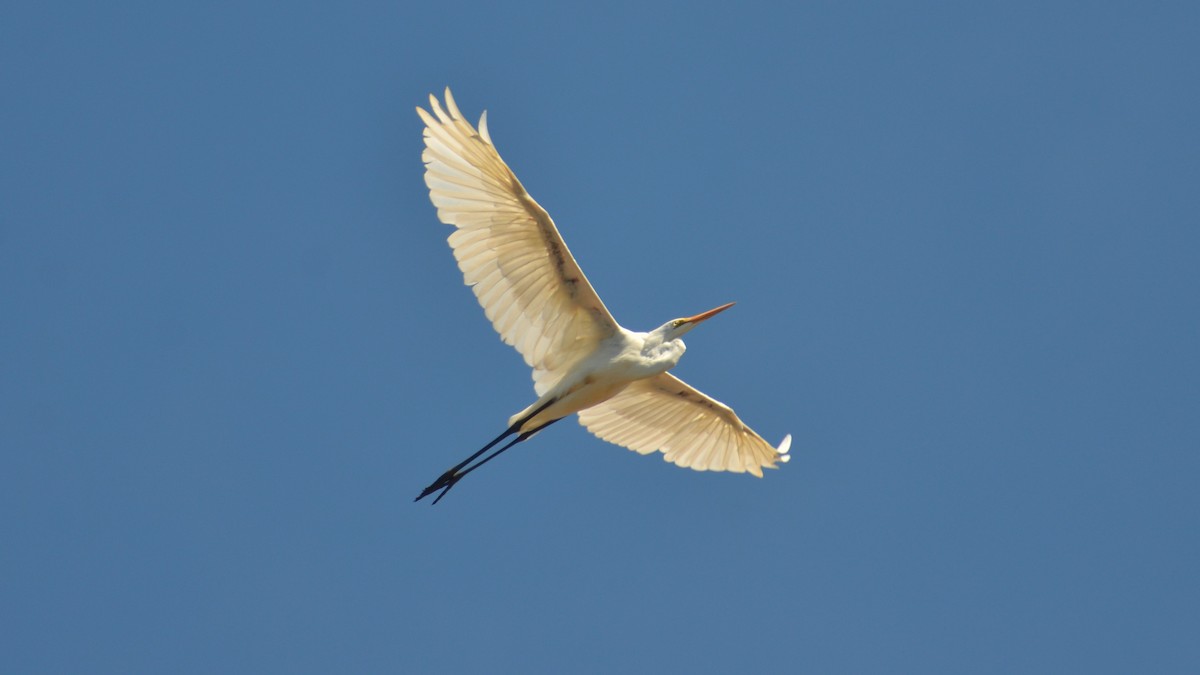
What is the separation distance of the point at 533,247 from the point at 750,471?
4088mm

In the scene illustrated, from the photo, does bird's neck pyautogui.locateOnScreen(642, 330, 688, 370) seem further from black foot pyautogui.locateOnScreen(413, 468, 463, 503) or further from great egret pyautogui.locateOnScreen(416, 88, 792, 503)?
black foot pyautogui.locateOnScreen(413, 468, 463, 503)

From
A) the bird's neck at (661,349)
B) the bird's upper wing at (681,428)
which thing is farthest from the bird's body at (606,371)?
the bird's upper wing at (681,428)

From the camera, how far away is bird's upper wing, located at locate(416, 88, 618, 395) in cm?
1221

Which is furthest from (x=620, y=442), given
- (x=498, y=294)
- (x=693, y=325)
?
(x=498, y=294)

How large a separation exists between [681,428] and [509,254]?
3330 millimetres

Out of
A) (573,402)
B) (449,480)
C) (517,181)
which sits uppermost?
(517,181)

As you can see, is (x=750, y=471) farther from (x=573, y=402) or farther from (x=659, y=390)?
(x=573, y=402)

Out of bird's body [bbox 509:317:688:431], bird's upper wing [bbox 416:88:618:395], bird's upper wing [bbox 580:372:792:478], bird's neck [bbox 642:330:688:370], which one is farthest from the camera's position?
bird's upper wing [bbox 580:372:792:478]

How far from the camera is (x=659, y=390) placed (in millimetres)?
14766

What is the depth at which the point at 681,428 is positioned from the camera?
15.2 m

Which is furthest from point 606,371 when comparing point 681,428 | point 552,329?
point 681,428

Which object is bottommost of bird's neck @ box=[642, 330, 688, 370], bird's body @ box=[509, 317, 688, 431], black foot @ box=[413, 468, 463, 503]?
black foot @ box=[413, 468, 463, 503]

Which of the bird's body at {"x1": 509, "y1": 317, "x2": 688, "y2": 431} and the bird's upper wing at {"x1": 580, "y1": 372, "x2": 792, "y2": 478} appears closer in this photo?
the bird's body at {"x1": 509, "y1": 317, "x2": 688, "y2": 431}

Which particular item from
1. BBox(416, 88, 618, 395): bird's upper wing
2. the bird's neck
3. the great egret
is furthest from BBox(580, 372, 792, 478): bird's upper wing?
BBox(416, 88, 618, 395): bird's upper wing
